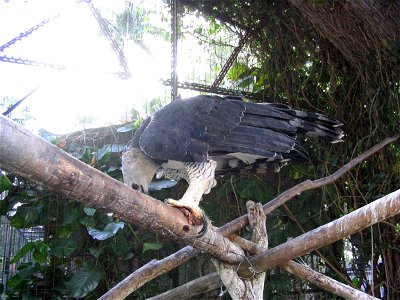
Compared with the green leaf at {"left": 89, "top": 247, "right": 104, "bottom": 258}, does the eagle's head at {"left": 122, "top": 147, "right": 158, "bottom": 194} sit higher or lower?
higher

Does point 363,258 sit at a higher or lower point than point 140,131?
lower

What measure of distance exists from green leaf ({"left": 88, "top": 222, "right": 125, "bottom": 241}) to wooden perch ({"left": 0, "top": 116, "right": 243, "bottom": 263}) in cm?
126

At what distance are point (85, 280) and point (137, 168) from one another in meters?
1.22

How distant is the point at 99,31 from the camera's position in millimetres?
3193

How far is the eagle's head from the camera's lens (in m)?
2.24

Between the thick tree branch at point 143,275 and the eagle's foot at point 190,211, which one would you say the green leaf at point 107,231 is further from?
the eagle's foot at point 190,211

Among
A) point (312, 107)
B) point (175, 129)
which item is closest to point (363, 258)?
point (312, 107)

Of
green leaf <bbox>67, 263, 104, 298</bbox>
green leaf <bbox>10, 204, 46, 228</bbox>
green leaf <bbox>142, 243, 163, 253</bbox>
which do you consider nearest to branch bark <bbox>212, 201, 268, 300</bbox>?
green leaf <bbox>142, 243, 163, 253</bbox>

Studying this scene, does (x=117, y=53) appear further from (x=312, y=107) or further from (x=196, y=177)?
(x=312, y=107)

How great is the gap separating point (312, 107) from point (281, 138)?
1597mm

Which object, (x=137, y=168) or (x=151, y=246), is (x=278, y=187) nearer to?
(x=151, y=246)

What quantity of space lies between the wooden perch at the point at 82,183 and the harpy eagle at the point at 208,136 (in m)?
0.20

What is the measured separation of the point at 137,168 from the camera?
2.25 m

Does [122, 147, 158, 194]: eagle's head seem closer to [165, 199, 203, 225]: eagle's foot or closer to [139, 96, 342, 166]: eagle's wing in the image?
[139, 96, 342, 166]: eagle's wing
